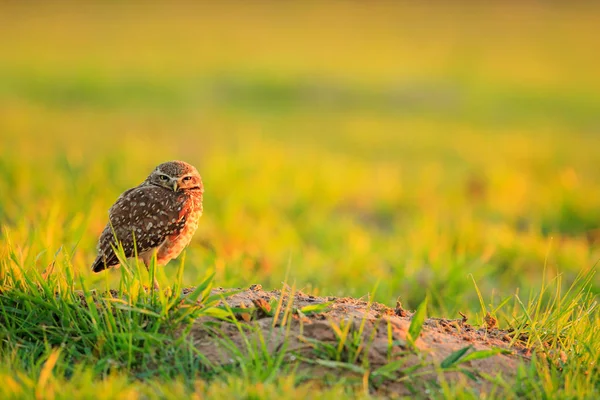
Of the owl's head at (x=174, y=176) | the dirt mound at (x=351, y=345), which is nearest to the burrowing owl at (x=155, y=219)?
the owl's head at (x=174, y=176)

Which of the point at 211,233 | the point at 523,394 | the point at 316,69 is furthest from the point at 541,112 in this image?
the point at 523,394

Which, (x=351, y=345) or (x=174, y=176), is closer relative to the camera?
(x=351, y=345)

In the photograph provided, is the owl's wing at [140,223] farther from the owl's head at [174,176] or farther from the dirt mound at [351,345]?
the dirt mound at [351,345]

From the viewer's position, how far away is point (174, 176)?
497 centimetres

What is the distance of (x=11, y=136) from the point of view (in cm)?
1104

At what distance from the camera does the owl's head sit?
497cm

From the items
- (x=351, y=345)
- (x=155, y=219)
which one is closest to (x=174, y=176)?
(x=155, y=219)

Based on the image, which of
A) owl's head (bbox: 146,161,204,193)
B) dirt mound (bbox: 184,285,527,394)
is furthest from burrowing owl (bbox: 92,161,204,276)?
dirt mound (bbox: 184,285,527,394)

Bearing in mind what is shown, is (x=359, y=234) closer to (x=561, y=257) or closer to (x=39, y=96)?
(x=561, y=257)

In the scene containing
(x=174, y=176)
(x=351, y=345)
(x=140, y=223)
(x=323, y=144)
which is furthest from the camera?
(x=323, y=144)

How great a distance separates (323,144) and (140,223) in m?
8.65

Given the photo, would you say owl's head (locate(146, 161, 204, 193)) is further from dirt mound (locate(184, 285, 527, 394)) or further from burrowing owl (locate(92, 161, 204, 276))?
dirt mound (locate(184, 285, 527, 394))

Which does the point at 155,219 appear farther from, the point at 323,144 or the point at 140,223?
the point at 323,144

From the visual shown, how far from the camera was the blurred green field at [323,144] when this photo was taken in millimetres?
6438
